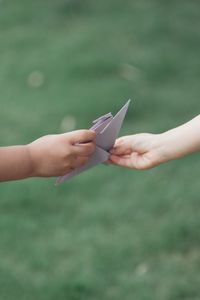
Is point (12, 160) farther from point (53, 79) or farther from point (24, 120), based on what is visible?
point (53, 79)

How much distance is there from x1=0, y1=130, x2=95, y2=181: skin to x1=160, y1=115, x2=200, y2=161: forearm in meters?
0.25

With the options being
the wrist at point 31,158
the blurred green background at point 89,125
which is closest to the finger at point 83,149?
the wrist at point 31,158

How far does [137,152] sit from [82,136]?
0.98 ft

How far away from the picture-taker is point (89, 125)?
128 inches

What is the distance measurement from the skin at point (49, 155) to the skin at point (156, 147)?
176 mm

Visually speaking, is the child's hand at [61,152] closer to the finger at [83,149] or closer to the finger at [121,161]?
the finger at [83,149]

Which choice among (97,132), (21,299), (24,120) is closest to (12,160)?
(97,132)

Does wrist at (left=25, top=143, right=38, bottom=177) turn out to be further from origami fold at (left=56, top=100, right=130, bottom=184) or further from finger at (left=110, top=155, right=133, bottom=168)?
finger at (left=110, top=155, right=133, bottom=168)

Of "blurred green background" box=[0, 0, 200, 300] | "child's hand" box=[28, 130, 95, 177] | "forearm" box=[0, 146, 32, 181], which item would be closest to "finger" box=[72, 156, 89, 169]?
"child's hand" box=[28, 130, 95, 177]

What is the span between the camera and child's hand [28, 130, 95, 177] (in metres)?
1.77

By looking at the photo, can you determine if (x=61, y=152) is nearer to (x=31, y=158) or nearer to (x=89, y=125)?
(x=31, y=158)

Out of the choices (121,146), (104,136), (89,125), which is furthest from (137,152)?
(89,125)

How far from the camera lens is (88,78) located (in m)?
3.64

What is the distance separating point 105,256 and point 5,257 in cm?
33
